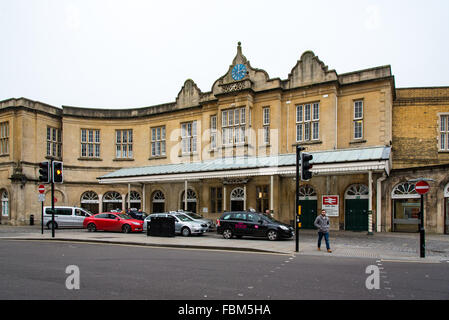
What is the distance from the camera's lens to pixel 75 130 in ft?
108

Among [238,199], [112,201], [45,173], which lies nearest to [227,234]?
[238,199]

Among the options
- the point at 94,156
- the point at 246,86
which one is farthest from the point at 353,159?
the point at 94,156

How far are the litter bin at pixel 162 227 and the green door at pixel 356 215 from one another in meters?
11.2

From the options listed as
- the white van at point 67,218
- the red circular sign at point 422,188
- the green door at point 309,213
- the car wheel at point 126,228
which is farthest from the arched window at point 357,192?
the white van at point 67,218

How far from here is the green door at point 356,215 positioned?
22.2m

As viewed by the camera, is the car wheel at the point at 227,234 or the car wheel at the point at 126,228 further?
the car wheel at the point at 126,228

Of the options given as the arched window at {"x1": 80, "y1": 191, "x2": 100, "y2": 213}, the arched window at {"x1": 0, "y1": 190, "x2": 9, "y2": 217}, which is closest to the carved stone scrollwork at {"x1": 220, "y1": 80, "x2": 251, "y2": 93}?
the arched window at {"x1": 80, "y1": 191, "x2": 100, "y2": 213}

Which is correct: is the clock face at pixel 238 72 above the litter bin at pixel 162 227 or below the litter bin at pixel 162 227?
above

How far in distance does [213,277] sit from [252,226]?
9240 mm

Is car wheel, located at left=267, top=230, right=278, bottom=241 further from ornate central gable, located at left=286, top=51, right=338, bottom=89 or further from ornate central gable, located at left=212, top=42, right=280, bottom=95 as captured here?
ornate central gable, located at left=212, top=42, right=280, bottom=95

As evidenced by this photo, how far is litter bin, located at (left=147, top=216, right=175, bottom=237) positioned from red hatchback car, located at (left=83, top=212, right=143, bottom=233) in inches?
112

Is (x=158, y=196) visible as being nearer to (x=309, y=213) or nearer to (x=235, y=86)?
(x=235, y=86)

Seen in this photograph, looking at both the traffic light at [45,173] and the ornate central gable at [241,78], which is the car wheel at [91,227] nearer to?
the traffic light at [45,173]
